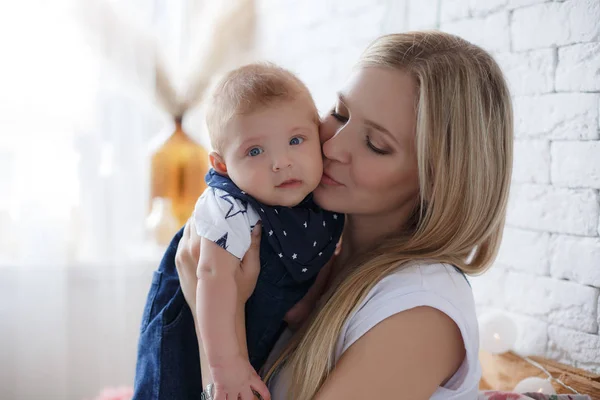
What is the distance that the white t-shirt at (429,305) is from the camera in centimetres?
125

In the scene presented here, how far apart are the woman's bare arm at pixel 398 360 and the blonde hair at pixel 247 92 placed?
1.72 feet

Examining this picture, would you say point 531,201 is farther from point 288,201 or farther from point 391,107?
point 288,201

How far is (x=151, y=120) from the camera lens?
2.97 meters

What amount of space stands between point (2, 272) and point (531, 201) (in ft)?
6.68

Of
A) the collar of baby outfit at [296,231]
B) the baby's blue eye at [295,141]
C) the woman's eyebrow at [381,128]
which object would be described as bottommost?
the collar of baby outfit at [296,231]

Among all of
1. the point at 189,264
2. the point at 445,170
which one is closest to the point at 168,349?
the point at 189,264

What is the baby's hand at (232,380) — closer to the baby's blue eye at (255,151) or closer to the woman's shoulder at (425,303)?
the woman's shoulder at (425,303)

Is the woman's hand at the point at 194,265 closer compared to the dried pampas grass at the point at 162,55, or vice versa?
the woman's hand at the point at 194,265

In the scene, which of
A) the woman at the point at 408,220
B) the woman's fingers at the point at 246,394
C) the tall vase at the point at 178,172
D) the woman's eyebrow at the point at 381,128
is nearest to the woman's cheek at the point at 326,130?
the woman at the point at 408,220

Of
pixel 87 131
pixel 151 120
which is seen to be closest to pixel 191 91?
pixel 151 120

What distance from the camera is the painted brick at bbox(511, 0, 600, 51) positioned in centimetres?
169

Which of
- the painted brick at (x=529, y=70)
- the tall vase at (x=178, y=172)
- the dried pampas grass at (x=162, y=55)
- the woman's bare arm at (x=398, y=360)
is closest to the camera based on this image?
the woman's bare arm at (x=398, y=360)

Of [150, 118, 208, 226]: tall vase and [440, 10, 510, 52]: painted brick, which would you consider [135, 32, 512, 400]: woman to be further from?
[150, 118, 208, 226]: tall vase

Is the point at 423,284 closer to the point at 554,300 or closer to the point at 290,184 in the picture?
the point at 290,184
